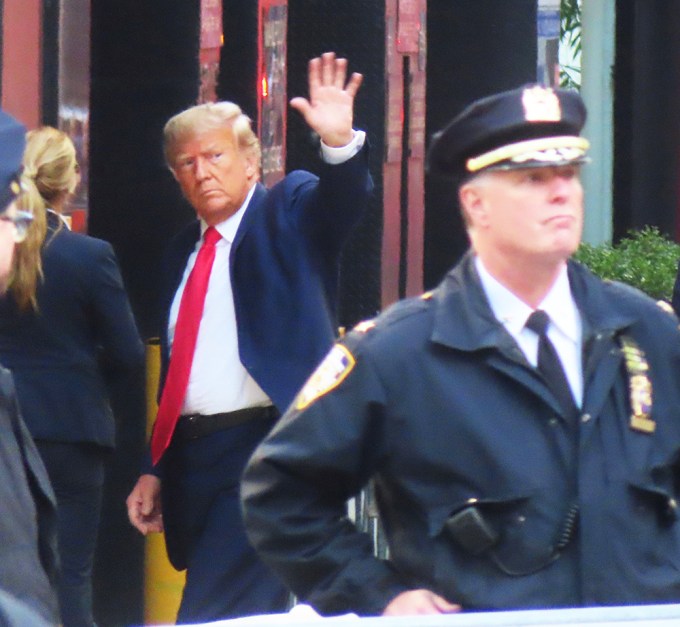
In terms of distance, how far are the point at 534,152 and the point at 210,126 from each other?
7.85ft

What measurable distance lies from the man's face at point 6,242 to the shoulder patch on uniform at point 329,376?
0.57m

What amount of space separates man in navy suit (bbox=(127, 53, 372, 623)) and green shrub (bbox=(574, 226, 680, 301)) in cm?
346

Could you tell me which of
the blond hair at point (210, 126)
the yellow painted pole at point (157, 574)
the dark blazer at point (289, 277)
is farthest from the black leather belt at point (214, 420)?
the yellow painted pole at point (157, 574)

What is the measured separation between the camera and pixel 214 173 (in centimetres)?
559

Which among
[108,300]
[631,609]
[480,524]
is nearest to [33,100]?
[108,300]

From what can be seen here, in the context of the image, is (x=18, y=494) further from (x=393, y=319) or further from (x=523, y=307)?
(x=523, y=307)

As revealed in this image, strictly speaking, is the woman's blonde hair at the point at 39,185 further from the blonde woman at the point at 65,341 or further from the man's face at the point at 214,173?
the man's face at the point at 214,173

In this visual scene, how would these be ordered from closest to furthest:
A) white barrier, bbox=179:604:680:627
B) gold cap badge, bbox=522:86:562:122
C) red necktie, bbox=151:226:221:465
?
white barrier, bbox=179:604:680:627 → gold cap badge, bbox=522:86:562:122 → red necktie, bbox=151:226:221:465

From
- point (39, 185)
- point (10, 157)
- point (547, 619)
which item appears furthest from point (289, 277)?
point (547, 619)

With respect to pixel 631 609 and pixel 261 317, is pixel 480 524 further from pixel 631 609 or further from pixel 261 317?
pixel 261 317

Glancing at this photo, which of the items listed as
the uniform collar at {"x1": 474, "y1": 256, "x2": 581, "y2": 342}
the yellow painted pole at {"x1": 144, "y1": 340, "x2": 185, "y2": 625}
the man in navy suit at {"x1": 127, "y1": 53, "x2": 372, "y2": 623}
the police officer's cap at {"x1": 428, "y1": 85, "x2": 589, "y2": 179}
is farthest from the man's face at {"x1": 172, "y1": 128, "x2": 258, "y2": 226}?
the uniform collar at {"x1": 474, "y1": 256, "x2": 581, "y2": 342}

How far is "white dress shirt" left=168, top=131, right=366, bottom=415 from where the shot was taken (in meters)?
5.36

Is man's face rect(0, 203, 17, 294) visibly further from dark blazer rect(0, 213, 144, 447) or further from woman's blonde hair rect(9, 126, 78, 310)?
dark blazer rect(0, 213, 144, 447)

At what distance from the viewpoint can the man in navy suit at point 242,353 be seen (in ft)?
17.5
